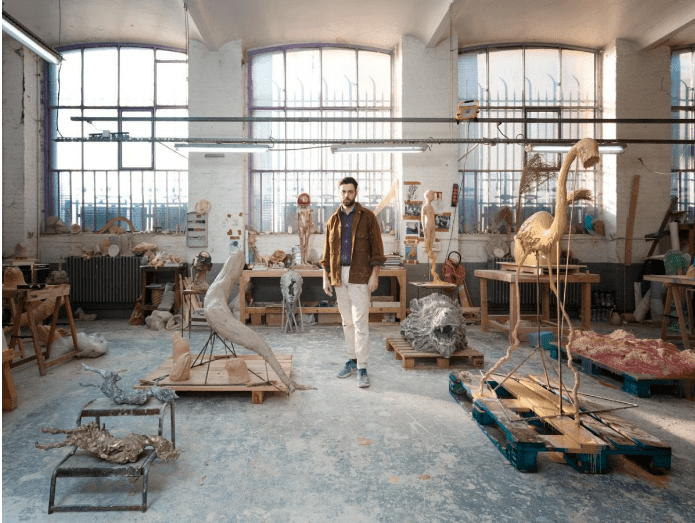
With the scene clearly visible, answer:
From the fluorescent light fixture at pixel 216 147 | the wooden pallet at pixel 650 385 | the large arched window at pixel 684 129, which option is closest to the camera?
the wooden pallet at pixel 650 385

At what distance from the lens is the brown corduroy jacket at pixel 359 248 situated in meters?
4.29

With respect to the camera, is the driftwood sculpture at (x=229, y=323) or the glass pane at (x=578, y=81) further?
the glass pane at (x=578, y=81)

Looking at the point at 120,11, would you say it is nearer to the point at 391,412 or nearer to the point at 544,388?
the point at 391,412

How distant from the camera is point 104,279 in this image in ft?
28.3

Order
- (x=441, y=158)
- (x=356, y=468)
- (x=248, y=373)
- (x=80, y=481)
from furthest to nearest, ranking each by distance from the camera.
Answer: (x=441, y=158) < (x=248, y=373) < (x=356, y=468) < (x=80, y=481)

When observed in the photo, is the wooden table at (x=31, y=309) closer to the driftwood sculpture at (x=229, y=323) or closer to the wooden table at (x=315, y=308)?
the driftwood sculpture at (x=229, y=323)

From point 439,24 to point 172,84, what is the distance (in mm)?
5543

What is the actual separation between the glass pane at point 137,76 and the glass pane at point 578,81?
869cm

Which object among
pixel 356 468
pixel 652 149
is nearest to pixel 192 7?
pixel 356 468

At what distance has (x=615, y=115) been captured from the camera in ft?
28.9

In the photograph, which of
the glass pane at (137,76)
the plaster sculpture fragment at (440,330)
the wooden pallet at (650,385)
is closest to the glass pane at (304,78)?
the glass pane at (137,76)

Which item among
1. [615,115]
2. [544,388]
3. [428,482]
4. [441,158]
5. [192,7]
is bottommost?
[428,482]

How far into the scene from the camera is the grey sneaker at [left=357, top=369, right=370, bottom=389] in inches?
165

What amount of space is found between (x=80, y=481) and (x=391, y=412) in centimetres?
215
